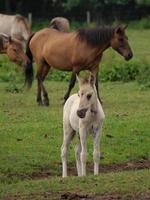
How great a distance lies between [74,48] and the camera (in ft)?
67.5

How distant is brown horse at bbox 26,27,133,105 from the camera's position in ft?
65.9

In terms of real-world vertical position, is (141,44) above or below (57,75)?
below

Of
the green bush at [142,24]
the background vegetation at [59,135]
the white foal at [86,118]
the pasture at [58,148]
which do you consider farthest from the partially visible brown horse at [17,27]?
the white foal at [86,118]

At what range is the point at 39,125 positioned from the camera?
16.8 m

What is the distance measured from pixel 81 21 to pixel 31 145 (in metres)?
42.1

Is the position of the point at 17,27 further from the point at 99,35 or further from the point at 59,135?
the point at 59,135

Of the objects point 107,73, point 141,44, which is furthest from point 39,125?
point 141,44

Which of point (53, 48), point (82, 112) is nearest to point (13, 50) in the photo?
point (53, 48)

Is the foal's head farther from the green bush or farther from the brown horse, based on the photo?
the green bush

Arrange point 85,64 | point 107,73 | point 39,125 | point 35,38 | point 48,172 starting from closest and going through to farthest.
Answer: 1. point 48,172
2. point 39,125
3. point 85,64
4. point 35,38
5. point 107,73

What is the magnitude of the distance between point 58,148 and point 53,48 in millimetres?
6861

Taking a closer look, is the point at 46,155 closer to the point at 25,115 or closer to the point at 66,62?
the point at 25,115

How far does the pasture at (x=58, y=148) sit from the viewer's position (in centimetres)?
1048

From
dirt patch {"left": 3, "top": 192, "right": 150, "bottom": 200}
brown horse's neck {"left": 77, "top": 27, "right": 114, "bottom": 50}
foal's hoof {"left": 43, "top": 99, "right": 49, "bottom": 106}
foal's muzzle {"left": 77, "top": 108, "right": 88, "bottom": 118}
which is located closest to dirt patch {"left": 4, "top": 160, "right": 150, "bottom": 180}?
foal's muzzle {"left": 77, "top": 108, "right": 88, "bottom": 118}
